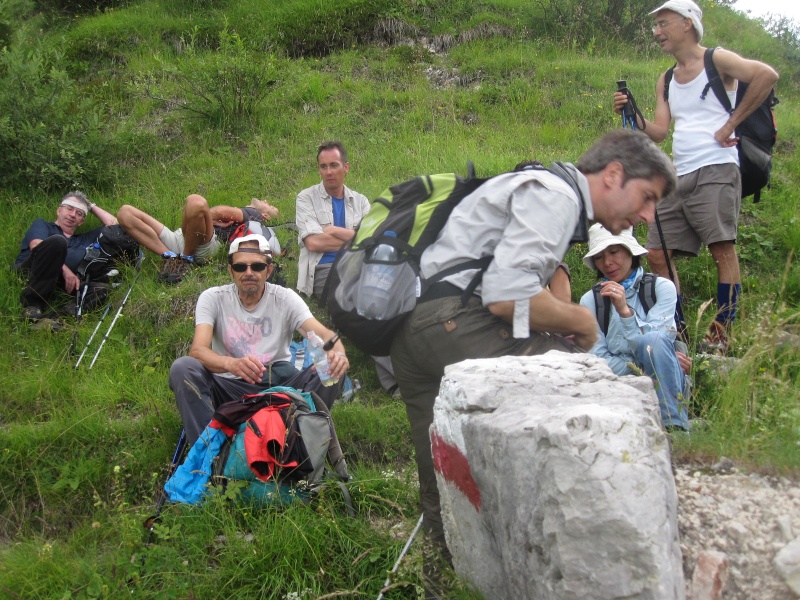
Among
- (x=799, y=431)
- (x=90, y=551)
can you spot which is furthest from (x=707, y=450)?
(x=90, y=551)

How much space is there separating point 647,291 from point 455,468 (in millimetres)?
2559

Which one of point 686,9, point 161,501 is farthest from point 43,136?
point 686,9

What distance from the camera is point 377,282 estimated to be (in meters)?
2.83

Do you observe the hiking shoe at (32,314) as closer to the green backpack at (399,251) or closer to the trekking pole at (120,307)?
the trekking pole at (120,307)

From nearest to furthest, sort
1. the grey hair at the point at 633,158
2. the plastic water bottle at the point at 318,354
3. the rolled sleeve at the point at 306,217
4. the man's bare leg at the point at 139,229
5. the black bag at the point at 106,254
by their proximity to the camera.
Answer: the grey hair at the point at 633,158 < the plastic water bottle at the point at 318,354 < the rolled sleeve at the point at 306,217 < the black bag at the point at 106,254 < the man's bare leg at the point at 139,229

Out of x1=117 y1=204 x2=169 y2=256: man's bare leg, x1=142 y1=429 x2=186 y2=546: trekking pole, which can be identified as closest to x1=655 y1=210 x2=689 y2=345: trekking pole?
x1=142 y1=429 x2=186 y2=546: trekking pole

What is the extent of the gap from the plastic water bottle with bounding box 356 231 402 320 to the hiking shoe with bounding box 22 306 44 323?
498 centimetres

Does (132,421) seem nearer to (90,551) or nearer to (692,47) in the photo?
(90,551)

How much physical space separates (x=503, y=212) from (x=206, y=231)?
484cm

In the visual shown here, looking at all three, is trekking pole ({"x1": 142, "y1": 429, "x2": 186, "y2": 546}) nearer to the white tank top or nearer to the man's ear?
the man's ear

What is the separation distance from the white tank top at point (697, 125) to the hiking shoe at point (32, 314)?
5542 mm

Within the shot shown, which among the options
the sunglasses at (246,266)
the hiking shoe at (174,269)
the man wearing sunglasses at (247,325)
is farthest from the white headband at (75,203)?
the sunglasses at (246,266)

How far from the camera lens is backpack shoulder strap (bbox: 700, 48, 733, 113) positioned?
5.23m

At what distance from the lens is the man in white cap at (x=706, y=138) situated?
5.16m
